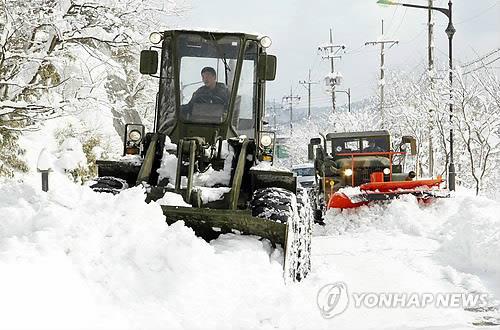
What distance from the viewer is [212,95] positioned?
7.68 meters

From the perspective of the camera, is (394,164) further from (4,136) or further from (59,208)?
(59,208)

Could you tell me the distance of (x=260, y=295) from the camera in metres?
4.69

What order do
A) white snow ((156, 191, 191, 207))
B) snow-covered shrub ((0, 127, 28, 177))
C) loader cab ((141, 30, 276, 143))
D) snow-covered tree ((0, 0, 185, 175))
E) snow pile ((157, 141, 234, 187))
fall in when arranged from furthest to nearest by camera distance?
snow-covered shrub ((0, 127, 28, 177)), snow-covered tree ((0, 0, 185, 175)), loader cab ((141, 30, 276, 143)), snow pile ((157, 141, 234, 187)), white snow ((156, 191, 191, 207))

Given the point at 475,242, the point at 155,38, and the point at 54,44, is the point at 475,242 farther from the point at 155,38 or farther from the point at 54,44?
the point at 54,44

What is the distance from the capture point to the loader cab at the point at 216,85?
7.63m

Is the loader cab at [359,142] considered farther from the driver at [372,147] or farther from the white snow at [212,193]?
the white snow at [212,193]

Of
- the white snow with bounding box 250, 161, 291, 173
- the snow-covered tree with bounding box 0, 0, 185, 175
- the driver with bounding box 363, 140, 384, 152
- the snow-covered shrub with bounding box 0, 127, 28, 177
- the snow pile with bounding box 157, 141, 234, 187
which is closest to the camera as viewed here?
the white snow with bounding box 250, 161, 291, 173

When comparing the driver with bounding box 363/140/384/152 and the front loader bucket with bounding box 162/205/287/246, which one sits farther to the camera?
the driver with bounding box 363/140/384/152

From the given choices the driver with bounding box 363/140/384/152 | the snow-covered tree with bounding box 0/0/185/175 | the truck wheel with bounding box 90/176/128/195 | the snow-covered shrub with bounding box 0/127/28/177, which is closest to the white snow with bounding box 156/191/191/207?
the truck wheel with bounding box 90/176/128/195

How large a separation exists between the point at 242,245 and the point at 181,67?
305 cm

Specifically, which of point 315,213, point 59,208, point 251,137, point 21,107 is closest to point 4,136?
point 21,107

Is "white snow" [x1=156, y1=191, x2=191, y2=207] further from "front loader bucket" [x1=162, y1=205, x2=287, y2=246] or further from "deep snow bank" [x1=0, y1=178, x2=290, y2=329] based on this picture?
"deep snow bank" [x1=0, y1=178, x2=290, y2=329]

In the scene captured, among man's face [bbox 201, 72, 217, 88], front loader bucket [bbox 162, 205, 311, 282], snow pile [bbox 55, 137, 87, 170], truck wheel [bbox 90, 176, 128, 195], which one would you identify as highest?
man's face [bbox 201, 72, 217, 88]

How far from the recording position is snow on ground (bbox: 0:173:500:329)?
144 inches
